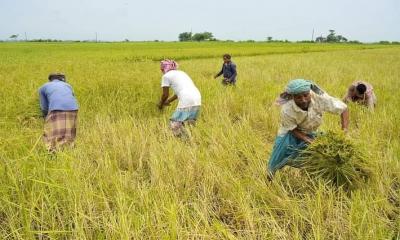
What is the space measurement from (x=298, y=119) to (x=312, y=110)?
138mm

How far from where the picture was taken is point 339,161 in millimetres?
2805

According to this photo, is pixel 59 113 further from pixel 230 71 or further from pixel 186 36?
pixel 186 36

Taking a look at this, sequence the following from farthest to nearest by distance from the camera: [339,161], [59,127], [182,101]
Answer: [182,101], [59,127], [339,161]

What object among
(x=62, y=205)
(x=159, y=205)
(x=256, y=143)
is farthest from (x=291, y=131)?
(x=62, y=205)

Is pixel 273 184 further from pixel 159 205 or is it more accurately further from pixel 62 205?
pixel 62 205

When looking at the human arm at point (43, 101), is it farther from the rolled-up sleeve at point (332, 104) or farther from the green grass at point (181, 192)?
the rolled-up sleeve at point (332, 104)

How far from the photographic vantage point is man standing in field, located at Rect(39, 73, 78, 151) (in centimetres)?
413

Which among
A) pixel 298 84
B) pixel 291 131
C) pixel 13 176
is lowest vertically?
pixel 13 176

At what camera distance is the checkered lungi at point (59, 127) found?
4.09 meters

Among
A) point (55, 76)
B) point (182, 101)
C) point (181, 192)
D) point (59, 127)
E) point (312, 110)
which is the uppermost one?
point (55, 76)

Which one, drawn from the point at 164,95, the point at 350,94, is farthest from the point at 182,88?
the point at 350,94

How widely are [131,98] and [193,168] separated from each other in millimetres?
3346

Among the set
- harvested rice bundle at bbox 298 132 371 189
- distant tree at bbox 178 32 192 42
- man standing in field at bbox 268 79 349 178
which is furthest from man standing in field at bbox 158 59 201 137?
distant tree at bbox 178 32 192 42

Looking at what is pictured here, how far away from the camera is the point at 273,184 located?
3.09 metres
